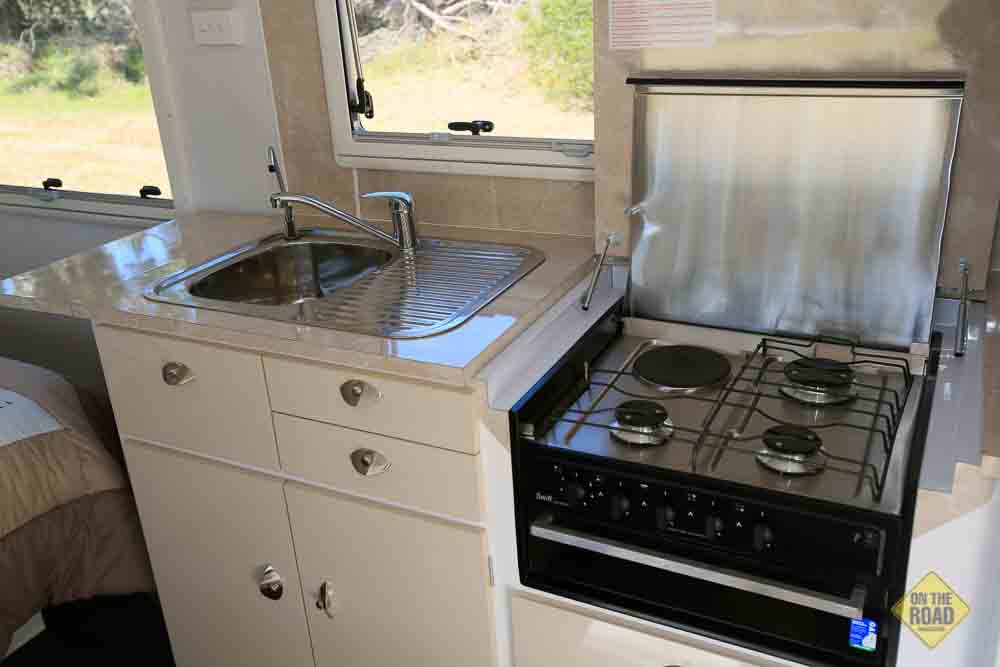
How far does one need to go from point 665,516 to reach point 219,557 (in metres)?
0.99

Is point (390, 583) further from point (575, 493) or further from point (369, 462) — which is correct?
point (575, 493)

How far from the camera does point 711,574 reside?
1.35 m

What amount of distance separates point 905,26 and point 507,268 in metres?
0.80

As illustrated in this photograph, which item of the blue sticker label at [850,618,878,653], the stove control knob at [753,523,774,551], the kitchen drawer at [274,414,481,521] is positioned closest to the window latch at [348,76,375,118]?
the kitchen drawer at [274,414,481,521]

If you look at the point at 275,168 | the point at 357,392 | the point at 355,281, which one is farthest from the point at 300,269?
the point at 357,392

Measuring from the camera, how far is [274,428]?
5.58 feet

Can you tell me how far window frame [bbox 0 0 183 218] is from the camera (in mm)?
2301

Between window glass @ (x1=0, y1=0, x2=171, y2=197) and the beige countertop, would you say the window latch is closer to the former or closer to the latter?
the beige countertop

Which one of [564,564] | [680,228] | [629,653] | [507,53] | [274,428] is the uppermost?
[507,53]

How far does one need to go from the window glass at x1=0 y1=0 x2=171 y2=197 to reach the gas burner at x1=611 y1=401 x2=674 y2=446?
1741 mm

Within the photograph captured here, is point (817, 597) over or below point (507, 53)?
below

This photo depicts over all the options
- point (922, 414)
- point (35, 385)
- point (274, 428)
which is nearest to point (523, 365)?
point (274, 428)

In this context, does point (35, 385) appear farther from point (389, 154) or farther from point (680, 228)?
point (680, 228)

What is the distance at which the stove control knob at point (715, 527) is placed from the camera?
1.32 metres
